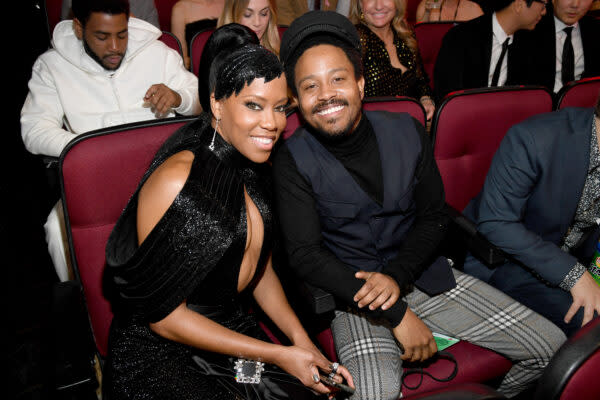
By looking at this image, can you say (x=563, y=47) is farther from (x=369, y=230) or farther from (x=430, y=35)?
(x=369, y=230)

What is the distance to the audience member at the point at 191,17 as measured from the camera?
300cm

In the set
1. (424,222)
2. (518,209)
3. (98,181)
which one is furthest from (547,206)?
(98,181)

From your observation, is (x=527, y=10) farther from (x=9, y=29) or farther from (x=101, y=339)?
(x=9, y=29)

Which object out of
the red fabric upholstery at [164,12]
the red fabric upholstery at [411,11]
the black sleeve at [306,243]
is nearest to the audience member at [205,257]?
the black sleeve at [306,243]

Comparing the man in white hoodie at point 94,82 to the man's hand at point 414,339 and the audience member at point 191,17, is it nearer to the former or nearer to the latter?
the audience member at point 191,17

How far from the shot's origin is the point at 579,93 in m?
1.88

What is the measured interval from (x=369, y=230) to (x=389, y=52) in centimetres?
150

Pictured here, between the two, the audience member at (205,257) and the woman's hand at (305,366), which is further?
the woman's hand at (305,366)

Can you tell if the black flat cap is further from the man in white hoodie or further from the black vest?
the man in white hoodie

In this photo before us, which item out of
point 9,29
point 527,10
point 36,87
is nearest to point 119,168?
point 36,87

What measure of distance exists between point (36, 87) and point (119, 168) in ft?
3.24

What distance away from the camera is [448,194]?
73.1 inches

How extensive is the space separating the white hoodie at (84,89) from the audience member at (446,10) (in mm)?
2666

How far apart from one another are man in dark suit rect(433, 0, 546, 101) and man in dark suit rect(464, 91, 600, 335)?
1.10 metres
